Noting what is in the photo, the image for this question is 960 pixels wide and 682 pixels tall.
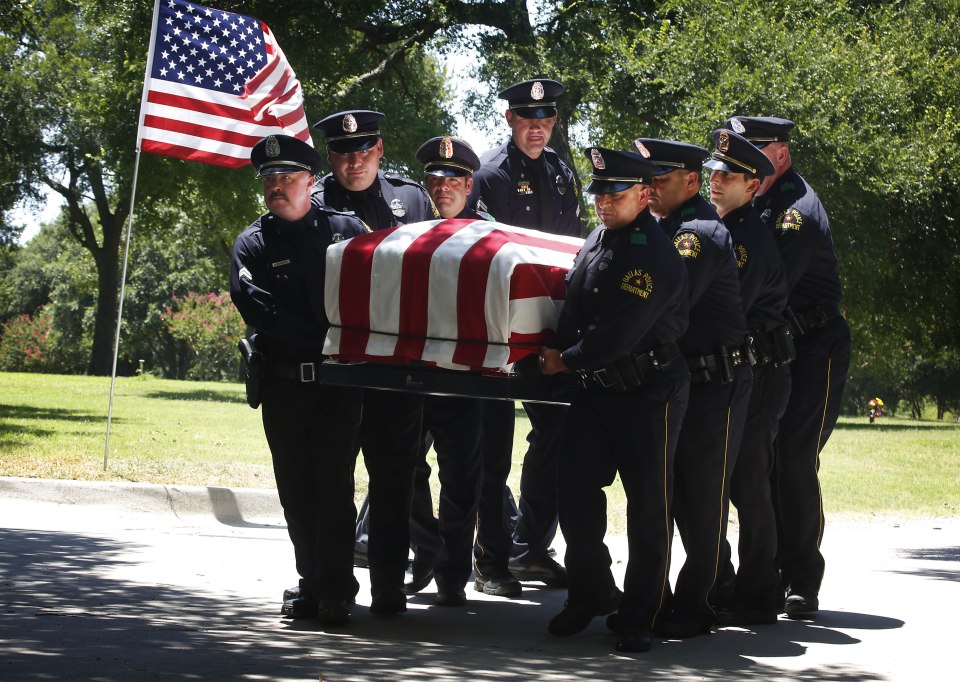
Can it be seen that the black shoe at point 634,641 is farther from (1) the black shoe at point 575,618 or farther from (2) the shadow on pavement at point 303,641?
(1) the black shoe at point 575,618

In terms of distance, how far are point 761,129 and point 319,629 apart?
3157 millimetres

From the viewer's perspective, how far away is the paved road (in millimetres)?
4672

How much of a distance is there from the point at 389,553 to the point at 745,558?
162 centimetres

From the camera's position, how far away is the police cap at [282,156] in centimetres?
560

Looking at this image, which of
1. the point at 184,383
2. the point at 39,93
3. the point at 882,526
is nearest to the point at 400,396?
the point at 882,526

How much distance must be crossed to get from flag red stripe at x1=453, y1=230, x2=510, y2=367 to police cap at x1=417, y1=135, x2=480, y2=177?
1255 mm

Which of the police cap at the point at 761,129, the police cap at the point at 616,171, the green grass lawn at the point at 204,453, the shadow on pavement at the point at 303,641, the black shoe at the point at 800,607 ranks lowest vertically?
the shadow on pavement at the point at 303,641

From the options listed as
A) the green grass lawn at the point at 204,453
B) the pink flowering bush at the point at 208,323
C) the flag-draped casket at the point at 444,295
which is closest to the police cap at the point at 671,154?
the flag-draped casket at the point at 444,295

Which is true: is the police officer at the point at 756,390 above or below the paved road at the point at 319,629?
above

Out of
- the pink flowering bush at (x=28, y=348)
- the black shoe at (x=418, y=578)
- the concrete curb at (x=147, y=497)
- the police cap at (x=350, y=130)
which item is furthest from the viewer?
the pink flowering bush at (x=28, y=348)

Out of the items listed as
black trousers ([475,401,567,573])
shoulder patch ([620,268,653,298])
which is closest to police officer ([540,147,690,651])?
shoulder patch ([620,268,653,298])

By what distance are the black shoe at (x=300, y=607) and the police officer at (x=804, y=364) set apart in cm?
223

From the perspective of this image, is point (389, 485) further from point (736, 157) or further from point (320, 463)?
point (736, 157)

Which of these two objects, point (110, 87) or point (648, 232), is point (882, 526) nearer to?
point (648, 232)
